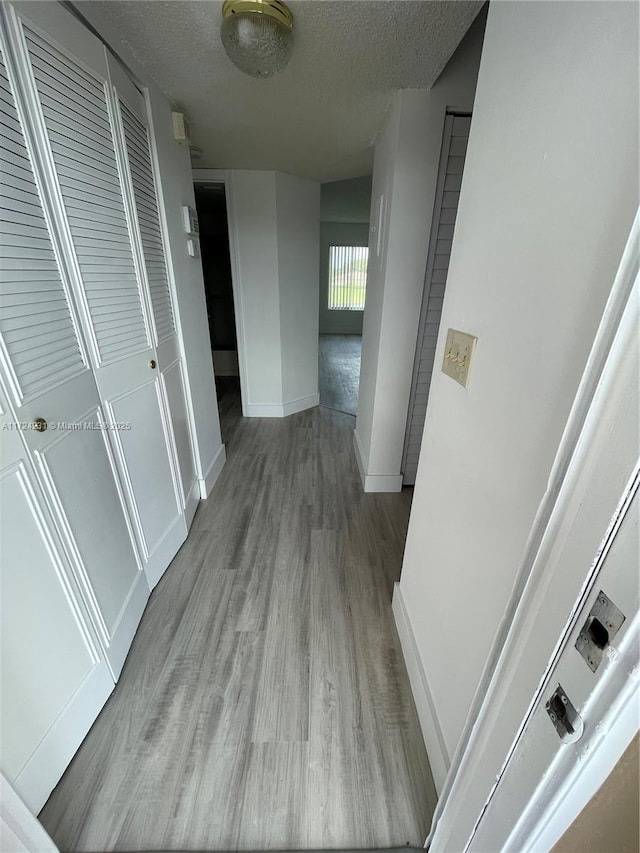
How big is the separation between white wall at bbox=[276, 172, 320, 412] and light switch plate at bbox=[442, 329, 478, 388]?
256 centimetres

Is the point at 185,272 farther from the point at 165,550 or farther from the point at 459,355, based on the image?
the point at 459,355

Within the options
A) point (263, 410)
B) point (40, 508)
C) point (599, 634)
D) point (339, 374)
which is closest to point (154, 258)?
point (40, 508)

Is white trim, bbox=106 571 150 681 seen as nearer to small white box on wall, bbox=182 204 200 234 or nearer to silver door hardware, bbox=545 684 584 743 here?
silver door hardware, bbox=545 684 584 743

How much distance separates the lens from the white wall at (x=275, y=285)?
9.49ft

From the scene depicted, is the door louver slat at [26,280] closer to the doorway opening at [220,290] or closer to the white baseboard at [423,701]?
the white baseboard at [423,701]

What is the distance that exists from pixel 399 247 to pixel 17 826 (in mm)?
2418

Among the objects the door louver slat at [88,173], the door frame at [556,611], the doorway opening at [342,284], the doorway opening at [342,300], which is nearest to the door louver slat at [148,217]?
the door louver slat at [88,173]

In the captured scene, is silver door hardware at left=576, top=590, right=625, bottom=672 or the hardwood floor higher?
silver door hardware at left=576, top=590, right=625, bottom=672

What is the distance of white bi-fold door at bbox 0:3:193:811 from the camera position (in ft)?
2.74

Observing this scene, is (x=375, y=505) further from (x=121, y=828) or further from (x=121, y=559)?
(x=121, y=828)

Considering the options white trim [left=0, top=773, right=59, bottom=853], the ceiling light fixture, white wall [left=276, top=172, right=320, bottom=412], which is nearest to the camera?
white trim [left=0, top=773, right=59, bottom=853]

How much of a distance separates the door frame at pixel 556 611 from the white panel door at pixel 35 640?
1.01m

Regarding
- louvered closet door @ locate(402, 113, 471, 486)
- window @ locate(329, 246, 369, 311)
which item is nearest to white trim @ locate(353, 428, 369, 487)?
louvered closet door @ locate(402, 113, 471, 486)

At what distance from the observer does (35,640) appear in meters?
0.88
